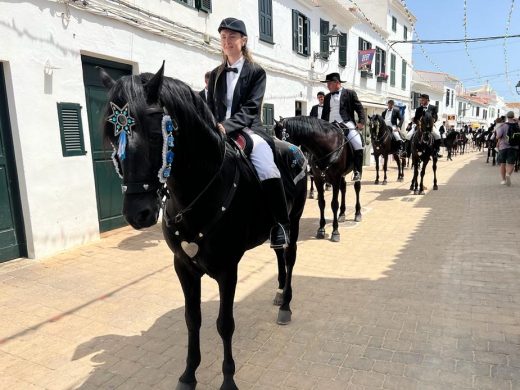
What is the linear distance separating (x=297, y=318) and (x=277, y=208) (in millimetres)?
1435

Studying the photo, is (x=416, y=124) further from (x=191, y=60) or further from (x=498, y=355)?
(x=498, y=355)

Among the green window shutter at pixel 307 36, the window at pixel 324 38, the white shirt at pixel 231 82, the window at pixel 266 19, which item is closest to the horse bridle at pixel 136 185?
the white shirt at pixel 231 82

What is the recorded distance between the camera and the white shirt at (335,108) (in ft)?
23.7

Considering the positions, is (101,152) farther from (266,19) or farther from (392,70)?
(392,70)

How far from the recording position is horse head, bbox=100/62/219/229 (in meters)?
1.69

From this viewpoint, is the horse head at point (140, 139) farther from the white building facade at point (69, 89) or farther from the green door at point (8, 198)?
the green door at point (8, 198)

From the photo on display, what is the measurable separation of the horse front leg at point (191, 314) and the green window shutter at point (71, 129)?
4.16 meters

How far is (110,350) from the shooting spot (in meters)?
3.29

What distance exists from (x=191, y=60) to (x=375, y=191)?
6.98 m

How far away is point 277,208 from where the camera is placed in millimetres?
3045

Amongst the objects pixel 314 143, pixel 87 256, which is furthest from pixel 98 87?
pixel 314 143

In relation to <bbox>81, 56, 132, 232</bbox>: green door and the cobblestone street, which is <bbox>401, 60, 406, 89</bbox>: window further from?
<bbox>81, 56, 132, 232</bbox>: green door

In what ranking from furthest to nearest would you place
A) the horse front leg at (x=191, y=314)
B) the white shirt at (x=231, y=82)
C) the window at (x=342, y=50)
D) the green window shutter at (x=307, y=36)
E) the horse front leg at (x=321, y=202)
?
the window at (x=342, y=50)
the green window shutter at (x=307, y=36)
the horse front leg at (x=321, y=202)
the white shirt at (x=231, y=82)
the horse front leg at (x=191, y=314)

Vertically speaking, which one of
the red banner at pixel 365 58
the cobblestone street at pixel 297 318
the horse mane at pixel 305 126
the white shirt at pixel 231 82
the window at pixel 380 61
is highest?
the window at pixel 380 61
